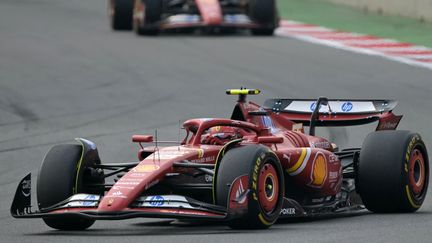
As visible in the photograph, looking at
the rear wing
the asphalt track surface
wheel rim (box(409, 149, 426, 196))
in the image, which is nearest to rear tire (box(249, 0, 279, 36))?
the asphalt track surface

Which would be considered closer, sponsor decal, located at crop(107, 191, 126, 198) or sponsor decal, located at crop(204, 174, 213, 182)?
sponsor decal, located at crop(107, 191, 126, 198)

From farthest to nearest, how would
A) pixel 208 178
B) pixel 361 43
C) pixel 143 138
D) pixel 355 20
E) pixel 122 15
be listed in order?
pixel 355 20
pixel 122 15
pixel 361 43
pixel 143 138
pixel 208 178

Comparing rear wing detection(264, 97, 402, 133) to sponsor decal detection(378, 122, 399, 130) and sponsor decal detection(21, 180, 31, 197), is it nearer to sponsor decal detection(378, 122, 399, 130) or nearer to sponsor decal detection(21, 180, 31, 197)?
sponsor decal detection(378, 122, 399, 130)

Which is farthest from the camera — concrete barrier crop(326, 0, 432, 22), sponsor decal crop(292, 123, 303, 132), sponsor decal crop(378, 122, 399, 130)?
concrete barrier crop(326, 0, 432, 22)

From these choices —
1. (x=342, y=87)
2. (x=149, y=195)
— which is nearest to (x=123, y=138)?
(x=342, y=87)

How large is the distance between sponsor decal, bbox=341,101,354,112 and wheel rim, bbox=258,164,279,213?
256 cm

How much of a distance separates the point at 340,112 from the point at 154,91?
7674 millimetres

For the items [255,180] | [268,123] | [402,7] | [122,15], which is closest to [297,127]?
[268,123]

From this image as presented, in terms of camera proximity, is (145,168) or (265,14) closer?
(145,168)

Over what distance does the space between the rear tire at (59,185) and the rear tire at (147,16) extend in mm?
15411

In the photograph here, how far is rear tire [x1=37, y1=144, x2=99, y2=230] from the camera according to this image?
10102 millimetres

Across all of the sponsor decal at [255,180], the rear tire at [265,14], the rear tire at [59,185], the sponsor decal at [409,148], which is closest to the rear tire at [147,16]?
the rear tire at [265,14]

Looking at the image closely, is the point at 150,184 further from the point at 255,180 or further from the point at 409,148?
the point at 409,148

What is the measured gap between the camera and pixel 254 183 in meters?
9.52
